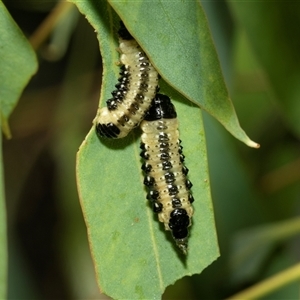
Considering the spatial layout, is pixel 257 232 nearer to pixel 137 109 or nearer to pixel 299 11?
pixel 299 11

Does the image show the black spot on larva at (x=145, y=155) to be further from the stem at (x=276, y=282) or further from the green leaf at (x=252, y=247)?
the green leaf at (x=252, y=247)

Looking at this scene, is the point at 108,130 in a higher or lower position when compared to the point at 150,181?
higher

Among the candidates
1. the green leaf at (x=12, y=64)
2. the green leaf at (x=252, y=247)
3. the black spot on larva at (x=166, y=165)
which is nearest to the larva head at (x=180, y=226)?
the black spot on larva at (x=166, y=165)

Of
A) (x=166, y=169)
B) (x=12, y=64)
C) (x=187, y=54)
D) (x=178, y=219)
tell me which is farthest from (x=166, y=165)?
(x=12, y=64)

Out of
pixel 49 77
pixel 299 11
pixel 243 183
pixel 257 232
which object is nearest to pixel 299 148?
pixel 243 183

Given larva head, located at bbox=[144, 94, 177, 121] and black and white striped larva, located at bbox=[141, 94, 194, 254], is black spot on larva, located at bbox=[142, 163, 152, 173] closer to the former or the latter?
black and white striped larva, located at bbox=[141, 94, 194, 254]

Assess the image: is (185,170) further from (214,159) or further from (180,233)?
(214,159)
